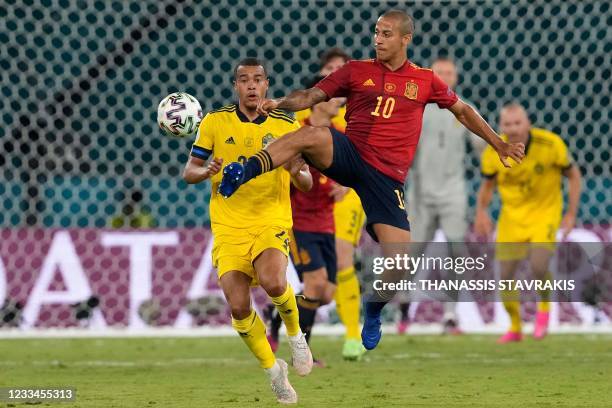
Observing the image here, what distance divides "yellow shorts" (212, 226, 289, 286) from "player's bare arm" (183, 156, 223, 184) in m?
0.37

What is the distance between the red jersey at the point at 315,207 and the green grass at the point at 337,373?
960 mm

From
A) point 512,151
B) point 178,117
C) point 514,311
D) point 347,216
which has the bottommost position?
point 514,311

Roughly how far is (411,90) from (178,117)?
1.27m

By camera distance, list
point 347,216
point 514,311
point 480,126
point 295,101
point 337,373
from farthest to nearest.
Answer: point 514,311 < point 347,216 < point 337,373 < point 480,126 < point 295,101

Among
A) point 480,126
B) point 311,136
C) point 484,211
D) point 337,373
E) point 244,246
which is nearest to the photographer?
point 311,136

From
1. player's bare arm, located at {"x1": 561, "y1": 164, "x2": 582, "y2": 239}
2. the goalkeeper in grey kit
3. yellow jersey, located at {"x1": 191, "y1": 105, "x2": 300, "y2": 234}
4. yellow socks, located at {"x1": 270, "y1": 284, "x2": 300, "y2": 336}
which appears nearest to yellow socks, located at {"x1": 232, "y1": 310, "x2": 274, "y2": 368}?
yellow socks, located at {"x1": 270, "y1": 284, "x2": 300, "y2": 336}

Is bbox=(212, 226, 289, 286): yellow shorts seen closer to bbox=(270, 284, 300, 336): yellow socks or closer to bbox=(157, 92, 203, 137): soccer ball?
bbox=(270, 284, 300, 336): yellow socks

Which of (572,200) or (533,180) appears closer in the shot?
(572,200)

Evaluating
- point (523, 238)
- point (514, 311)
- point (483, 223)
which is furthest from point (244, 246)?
point (523, 238)

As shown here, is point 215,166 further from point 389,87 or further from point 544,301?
point 544,301

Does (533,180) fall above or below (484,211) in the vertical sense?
above

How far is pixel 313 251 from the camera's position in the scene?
840 centimetres

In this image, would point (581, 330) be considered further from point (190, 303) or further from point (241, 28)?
point (241, 28)

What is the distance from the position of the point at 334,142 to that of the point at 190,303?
4761mm
